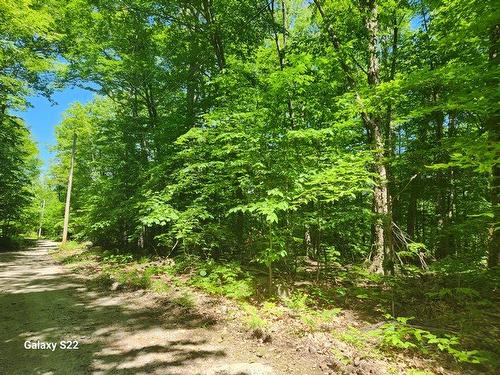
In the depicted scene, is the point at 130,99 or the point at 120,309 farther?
the point at 130,99

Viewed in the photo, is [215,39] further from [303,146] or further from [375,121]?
[375,121]

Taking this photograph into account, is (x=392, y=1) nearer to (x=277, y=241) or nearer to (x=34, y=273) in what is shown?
(x=277, y=241)

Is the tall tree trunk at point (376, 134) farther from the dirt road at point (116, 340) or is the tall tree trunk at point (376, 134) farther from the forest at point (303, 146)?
the dirt road at point (116, 340)

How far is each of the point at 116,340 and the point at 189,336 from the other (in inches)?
50.3

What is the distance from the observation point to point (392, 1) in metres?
9.00

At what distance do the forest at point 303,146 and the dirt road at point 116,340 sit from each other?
1717 millimetres

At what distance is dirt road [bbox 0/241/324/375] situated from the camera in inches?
177

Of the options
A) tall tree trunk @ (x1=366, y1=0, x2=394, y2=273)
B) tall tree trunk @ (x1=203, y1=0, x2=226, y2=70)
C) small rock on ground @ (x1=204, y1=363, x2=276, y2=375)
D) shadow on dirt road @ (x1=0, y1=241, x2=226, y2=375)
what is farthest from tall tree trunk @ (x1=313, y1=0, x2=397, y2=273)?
shadow on dirt road @ (x1=0, y1=241, x2=226, y2=375)

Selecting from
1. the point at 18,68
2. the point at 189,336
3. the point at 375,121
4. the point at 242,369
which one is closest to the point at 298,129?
the point at 375,121

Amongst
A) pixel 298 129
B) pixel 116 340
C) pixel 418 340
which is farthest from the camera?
pixel 298 129

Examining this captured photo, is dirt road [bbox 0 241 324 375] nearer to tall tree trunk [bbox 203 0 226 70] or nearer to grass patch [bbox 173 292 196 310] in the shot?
grass patch [bbox 173 292 196 310]

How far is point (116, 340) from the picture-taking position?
18.0 ft

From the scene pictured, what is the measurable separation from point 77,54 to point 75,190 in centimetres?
1741

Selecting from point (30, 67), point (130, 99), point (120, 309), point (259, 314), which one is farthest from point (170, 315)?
point (30, 67)
